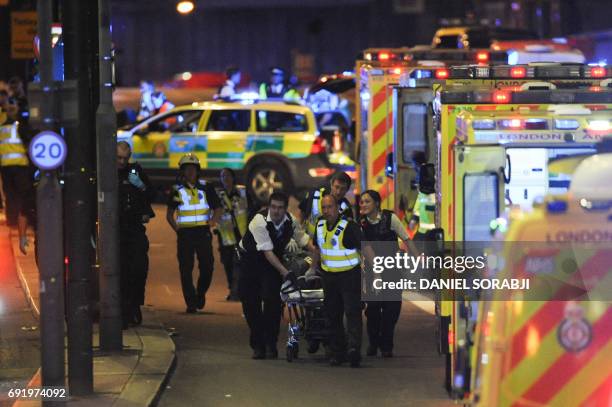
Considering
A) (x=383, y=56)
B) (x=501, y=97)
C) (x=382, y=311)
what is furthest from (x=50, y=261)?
(x=383, y=56)

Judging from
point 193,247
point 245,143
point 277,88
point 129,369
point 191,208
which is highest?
point 277,88

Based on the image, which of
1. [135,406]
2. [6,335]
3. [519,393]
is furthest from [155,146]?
[519,393]

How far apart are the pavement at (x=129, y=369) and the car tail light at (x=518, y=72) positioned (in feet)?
12.9

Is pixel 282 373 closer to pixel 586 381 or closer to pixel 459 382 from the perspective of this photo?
pixel 459 382

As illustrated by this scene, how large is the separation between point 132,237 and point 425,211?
133 inches

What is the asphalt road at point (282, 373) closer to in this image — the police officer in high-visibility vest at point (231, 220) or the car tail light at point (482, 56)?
the police officer in high-visibility vest at point (231, 220)

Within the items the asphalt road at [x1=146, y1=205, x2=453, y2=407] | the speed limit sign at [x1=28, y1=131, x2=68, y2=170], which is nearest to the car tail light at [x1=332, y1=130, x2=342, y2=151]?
the asphalt road at [x1=146, y1=205, x2=453, y2=407]

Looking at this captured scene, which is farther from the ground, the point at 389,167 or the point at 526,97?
the point at 526,97

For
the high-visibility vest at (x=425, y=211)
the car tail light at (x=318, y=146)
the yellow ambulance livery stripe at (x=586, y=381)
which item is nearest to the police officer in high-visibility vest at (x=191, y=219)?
the high-visibility vest at (x=425, y=211)

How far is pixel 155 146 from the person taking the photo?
22359mm

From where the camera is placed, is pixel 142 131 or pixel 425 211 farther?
pixel 142 131

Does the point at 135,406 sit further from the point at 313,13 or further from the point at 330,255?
the point at 313,13

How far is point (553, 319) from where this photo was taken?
6.12m

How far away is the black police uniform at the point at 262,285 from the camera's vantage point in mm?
11789
